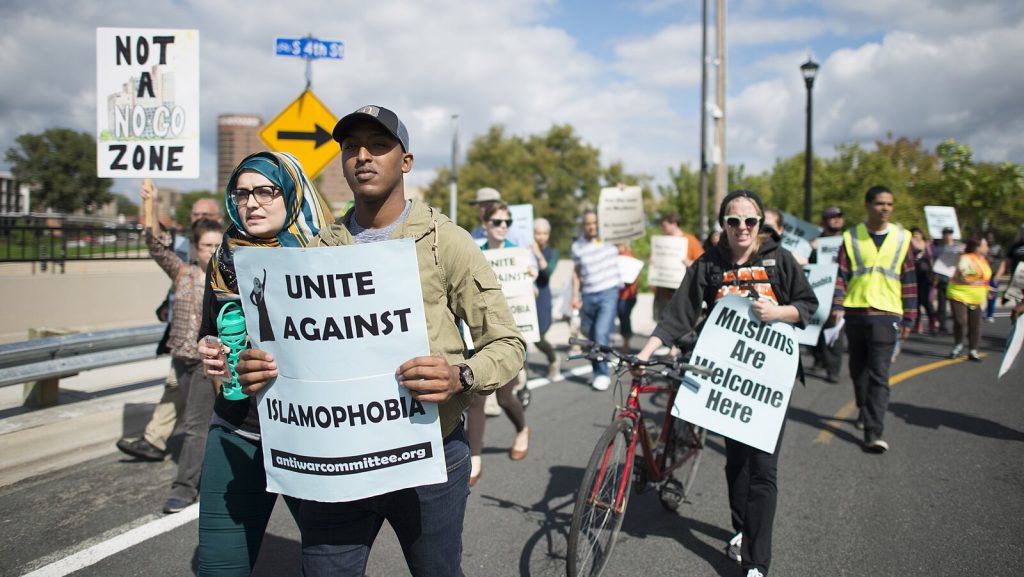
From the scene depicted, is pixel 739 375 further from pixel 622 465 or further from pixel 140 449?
pixel 140 449

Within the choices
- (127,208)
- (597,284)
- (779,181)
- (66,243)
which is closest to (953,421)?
(597,284)

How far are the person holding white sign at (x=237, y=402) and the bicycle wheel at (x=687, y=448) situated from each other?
2.53 m

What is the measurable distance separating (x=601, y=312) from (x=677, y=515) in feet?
13.6

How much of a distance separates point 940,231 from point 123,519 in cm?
1470

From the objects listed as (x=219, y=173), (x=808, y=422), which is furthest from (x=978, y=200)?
(x=219, y=173)

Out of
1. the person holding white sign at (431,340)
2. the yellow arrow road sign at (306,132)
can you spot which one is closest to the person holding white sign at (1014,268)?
the person holding white sign at (431,340)

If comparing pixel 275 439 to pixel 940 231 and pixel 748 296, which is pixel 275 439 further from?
pixel 940 231

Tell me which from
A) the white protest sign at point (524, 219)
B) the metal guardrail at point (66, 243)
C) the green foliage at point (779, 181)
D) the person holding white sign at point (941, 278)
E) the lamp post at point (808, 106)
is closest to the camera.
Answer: the white protest sign at point (524, 219)

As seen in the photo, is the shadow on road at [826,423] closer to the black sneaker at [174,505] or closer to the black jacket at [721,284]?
the black jacket at [721,284]

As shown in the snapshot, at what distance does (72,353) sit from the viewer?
5.49 meters

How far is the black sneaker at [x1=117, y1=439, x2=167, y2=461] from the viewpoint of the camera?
196 inches

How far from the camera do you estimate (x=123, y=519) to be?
3.99 metres

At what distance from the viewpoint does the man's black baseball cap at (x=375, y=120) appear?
6.38ft

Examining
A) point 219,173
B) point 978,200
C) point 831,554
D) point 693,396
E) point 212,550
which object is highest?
point 219,173
